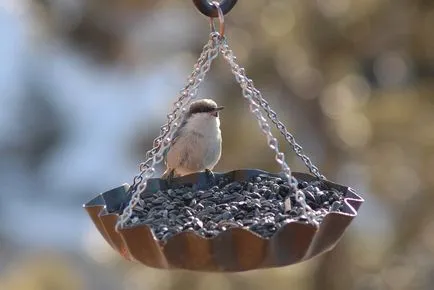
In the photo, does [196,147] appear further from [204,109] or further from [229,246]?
[229,246]

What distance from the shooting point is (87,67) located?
148 inches

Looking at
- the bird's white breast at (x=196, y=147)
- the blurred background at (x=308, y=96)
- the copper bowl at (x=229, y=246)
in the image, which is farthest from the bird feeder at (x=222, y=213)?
the blurred background at (x=308, y=96)

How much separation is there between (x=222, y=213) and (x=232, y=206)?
39 mm

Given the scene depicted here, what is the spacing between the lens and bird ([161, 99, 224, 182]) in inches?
82.8

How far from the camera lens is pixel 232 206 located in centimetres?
155

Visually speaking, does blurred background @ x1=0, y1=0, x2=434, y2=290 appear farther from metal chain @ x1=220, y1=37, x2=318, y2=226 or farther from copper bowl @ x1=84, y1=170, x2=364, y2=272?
copper bowl @ x1=84, y1=170, x2=364, y2=272

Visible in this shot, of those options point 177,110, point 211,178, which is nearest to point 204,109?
point 211,178

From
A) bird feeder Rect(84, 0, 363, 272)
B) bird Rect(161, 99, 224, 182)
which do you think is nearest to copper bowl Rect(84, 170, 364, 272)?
bird feeder Rect(84, 0, 363, 272)

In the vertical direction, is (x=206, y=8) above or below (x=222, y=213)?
above

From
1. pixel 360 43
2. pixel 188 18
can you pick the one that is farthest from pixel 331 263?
pixel 188 18

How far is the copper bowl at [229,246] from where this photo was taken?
1261mm

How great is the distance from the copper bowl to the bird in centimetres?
71

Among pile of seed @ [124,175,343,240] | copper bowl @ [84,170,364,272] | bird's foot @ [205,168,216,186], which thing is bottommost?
copper bowl @ [84,170,364,272]

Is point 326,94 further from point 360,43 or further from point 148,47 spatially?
point 148,47
